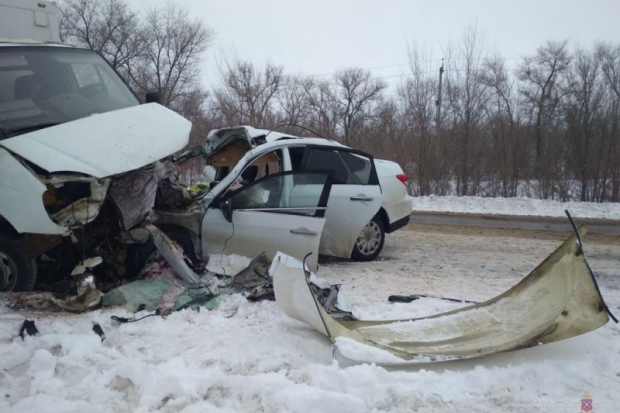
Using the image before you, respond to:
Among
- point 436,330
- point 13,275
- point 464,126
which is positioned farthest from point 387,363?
point 464,126

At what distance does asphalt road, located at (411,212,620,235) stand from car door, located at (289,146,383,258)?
596 cm

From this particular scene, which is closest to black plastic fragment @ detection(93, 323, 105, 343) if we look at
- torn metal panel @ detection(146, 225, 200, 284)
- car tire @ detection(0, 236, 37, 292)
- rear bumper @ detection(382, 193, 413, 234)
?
car tire @ detection(0, 236, 37, 292)

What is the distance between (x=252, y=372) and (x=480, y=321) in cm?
199

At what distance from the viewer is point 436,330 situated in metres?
3.94

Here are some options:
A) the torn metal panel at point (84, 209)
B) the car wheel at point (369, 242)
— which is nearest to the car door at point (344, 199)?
the car wheel at point (369, 242)

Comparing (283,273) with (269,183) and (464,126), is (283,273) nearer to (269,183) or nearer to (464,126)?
(269,183)

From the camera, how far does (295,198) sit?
19.2 feet

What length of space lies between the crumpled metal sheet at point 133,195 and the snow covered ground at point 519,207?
1235 centimetres

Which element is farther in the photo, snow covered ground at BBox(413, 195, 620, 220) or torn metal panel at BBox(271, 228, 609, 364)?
snow covered ground at BBox(413, 195, 620, 220)

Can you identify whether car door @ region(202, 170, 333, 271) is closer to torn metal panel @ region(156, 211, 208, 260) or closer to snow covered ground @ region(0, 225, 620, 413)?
torn metal panel @ region(156, 211, 208, 260)

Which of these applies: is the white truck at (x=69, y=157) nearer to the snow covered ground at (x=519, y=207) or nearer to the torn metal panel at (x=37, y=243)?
the torn metal panel at (x=37, y=243)

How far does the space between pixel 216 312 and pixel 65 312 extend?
1357 millimetres

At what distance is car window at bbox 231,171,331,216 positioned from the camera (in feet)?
19.0

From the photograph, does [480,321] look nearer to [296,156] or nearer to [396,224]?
[296,156]
